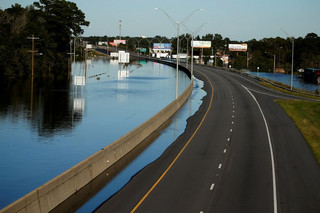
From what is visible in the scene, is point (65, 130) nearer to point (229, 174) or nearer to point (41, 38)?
point (229, 174)

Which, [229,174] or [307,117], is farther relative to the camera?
[307,117]

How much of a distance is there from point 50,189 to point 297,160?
2045 centimetres

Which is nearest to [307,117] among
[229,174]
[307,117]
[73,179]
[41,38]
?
[307,117]

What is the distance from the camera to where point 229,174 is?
97.5 feet

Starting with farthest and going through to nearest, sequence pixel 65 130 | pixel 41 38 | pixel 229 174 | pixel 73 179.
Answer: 1. pixel 41 38
2. pixel 65 130
3. pixel 229 174
4. pixel 73 179

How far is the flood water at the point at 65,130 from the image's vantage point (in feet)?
103

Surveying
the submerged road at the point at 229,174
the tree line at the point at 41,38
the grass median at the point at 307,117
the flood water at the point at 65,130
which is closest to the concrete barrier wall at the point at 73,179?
the flood water at the point at 65,130

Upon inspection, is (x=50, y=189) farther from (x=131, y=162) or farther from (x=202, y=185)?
(x=131, y=162)

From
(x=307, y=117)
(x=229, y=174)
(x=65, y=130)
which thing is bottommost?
(x=229, y=174)

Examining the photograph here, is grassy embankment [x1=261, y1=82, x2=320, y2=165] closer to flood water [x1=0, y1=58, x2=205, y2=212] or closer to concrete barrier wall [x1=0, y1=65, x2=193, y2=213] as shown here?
flood water [x1=0, y1=58, x2=205, y2=212]

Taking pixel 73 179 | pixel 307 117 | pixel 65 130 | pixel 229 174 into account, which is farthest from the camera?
pixel 307 117

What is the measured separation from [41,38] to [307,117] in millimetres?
94293

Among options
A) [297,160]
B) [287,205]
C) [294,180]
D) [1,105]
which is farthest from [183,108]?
[287,205]

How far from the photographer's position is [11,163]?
35.3 m
